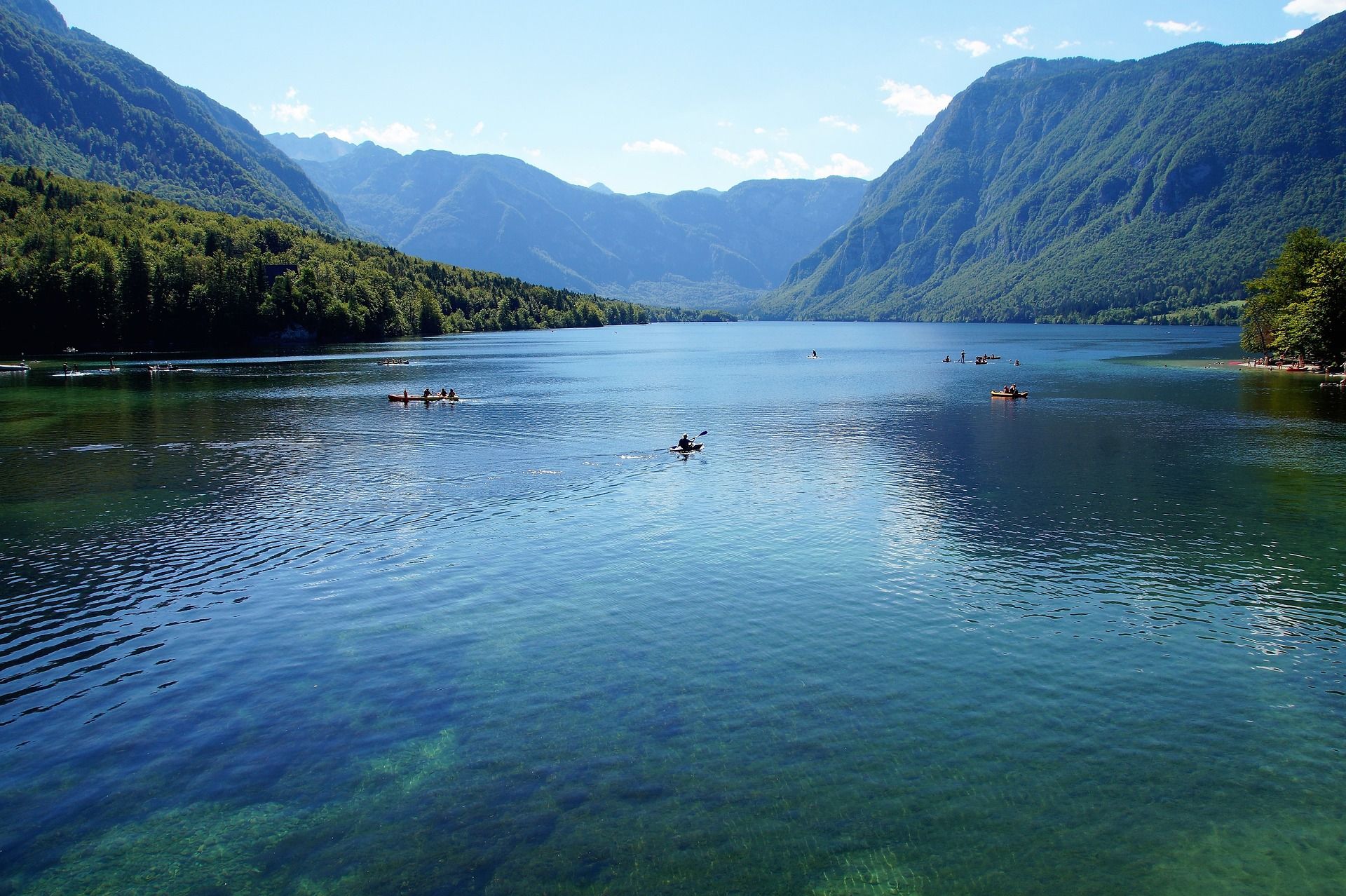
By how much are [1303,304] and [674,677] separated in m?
136

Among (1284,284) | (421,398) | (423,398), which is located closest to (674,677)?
(423,398)

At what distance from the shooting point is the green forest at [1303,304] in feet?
387

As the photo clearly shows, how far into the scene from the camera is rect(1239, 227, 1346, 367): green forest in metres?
118

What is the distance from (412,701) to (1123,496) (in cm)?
4566

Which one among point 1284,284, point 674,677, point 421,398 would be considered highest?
point 1284,284

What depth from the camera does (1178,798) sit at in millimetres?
20000

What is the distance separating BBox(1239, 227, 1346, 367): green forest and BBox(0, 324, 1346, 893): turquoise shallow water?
74.6 metres

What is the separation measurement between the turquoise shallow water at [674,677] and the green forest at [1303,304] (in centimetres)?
7462

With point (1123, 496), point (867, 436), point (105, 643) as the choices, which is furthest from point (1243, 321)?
point (105, 643)

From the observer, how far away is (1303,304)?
123250 millimetres

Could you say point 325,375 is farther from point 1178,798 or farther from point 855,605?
point 1178,798

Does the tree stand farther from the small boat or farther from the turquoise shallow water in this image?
the small boat

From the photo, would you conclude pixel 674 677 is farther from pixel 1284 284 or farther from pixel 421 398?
pixel 1284 284

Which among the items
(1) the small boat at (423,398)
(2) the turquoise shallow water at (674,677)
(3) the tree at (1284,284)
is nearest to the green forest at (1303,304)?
(3) the tree at (1284,284)
